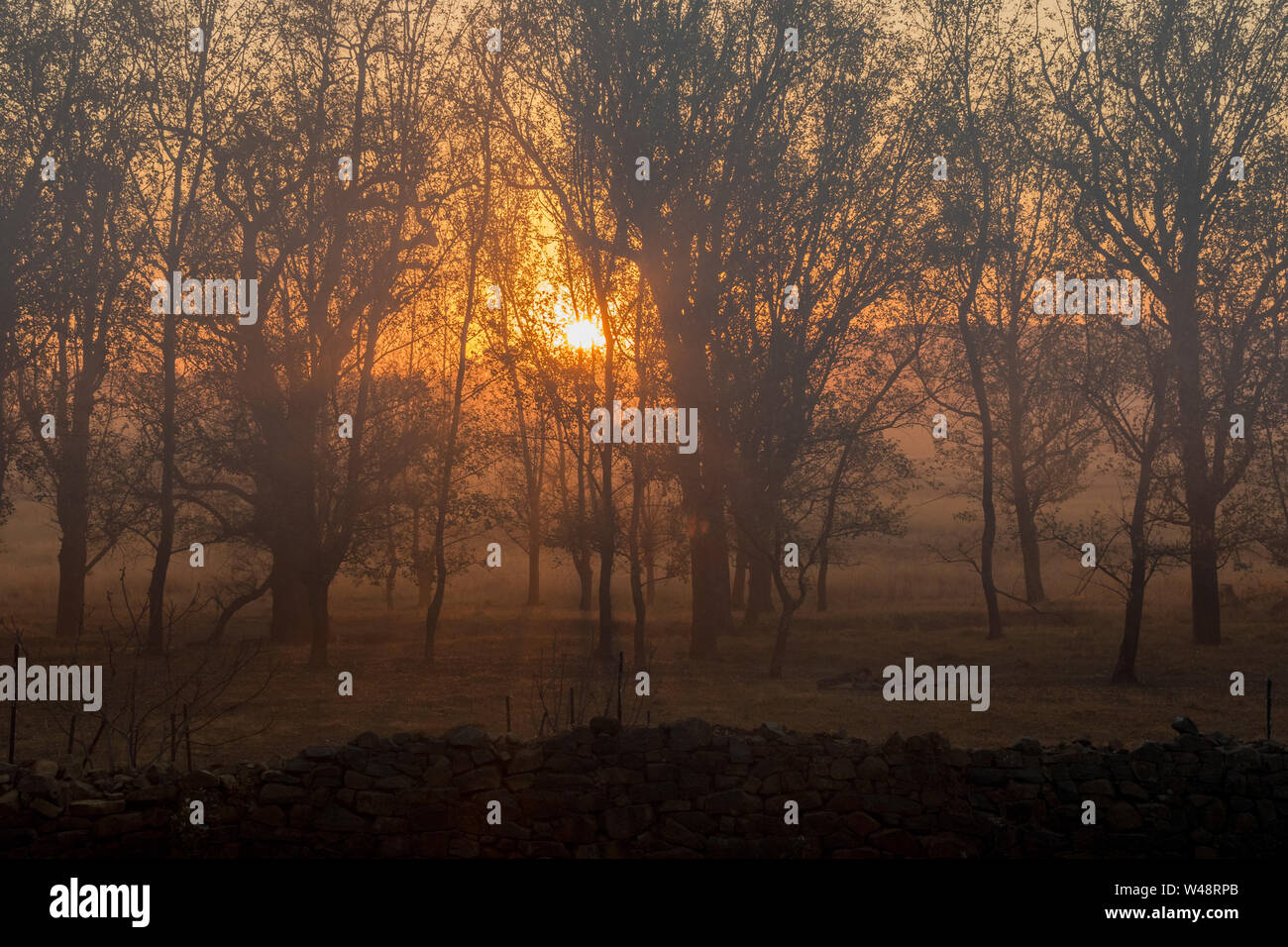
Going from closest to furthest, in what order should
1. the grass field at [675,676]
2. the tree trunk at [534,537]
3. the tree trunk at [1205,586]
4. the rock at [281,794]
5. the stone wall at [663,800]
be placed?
the stone wall at [663,800] → the rock at [281,794] → the grass field at [675,676] → the tree trunk at [1205,586] → the tree trunk at [534,537]

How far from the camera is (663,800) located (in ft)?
35.8

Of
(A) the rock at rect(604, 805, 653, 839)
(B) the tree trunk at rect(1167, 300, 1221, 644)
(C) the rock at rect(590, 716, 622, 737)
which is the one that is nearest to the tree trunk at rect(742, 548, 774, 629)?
(B) the tree trunk at rect(1167, 300, 1221, 644)

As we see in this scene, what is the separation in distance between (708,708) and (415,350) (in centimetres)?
2322

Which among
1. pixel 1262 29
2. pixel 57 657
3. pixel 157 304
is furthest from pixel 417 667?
pixel 1262 29

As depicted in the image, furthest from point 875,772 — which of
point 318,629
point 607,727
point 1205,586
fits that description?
point 1205,586

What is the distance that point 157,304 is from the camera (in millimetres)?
26766

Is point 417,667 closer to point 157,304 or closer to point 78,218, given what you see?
point 157,304

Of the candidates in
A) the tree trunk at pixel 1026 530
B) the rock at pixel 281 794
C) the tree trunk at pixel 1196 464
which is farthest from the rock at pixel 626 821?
the tree trunk at pixel 1026 530

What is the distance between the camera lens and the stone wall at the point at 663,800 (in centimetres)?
1056

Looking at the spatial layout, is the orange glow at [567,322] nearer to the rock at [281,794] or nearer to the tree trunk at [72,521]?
the tree trunk at [72,521]

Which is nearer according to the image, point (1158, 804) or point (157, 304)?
point (1158, 804)

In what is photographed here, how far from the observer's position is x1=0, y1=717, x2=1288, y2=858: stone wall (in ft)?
34.7

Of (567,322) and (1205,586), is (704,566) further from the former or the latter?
(1205,586)

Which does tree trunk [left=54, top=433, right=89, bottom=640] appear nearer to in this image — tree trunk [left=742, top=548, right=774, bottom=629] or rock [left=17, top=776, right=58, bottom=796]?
tree trunk [left=742, top=548, right=774, bottom=629]
